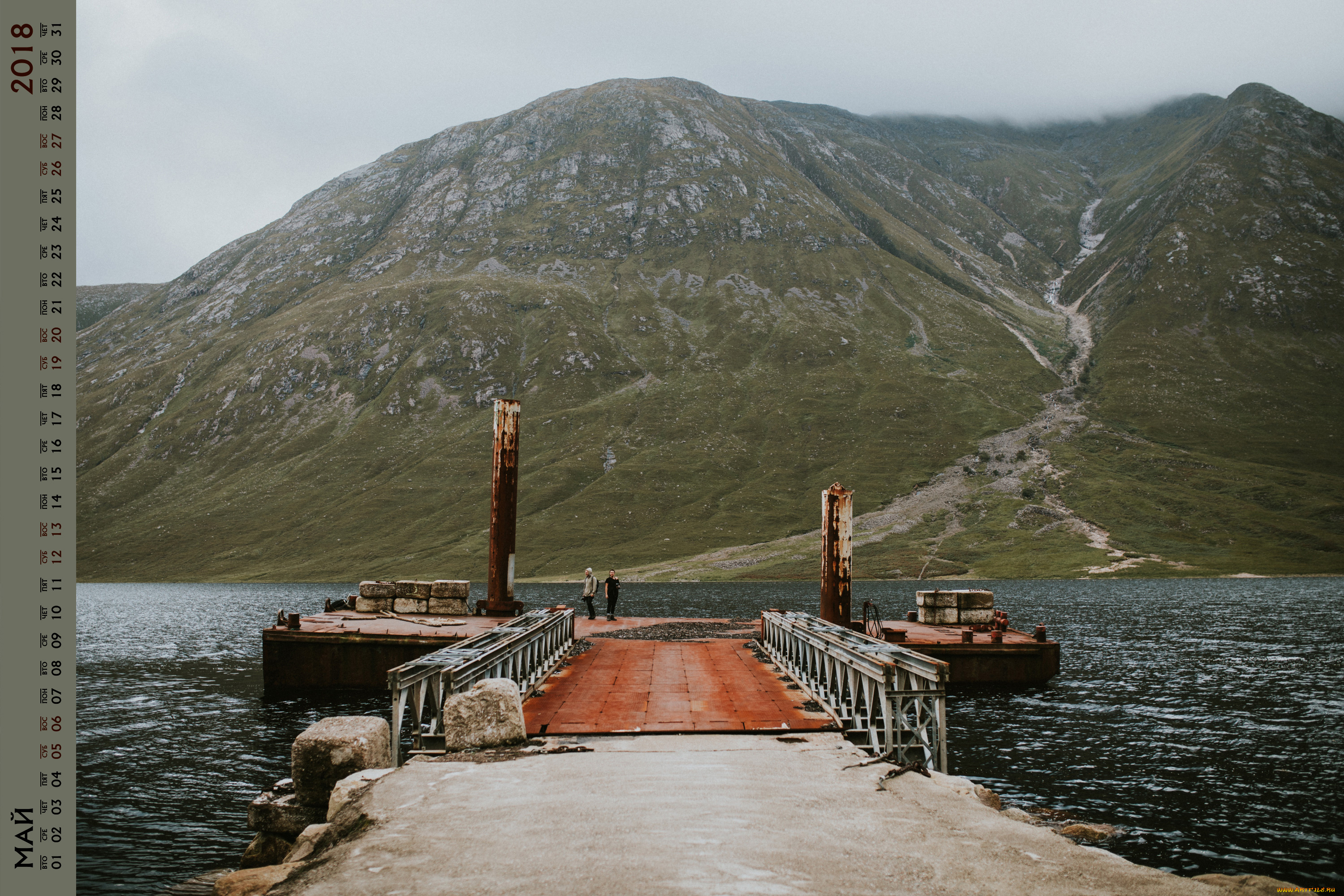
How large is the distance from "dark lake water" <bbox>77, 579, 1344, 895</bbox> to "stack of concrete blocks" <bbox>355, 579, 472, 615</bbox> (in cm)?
550

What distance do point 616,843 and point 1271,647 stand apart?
5100cm

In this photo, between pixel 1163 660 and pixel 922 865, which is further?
pixel 1163 660

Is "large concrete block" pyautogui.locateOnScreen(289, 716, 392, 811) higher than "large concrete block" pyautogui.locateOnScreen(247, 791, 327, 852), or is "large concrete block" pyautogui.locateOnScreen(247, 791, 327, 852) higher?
"large concrete block" pyautogui.locateOnScreen(289, 716, 392, 811)

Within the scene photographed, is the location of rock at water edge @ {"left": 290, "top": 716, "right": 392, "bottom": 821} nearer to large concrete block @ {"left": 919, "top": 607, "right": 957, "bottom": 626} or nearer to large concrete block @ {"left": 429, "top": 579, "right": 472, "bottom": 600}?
large concrete block @ {"left": 429, "top": 579, "right": 472, "bottom": 600}

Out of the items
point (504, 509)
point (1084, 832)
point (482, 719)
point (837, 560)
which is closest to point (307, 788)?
point (482, 719)

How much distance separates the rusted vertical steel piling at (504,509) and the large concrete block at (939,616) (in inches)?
736

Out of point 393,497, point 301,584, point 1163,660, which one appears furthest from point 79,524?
point 1163,660

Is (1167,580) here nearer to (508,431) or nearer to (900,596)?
(900,596)

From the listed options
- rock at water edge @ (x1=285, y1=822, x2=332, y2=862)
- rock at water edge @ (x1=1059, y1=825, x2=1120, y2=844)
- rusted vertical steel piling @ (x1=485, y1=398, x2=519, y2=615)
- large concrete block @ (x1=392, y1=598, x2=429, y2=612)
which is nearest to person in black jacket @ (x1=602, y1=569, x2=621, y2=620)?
large concrete block @ (x1=392, y1=598, x2=429, y2=612)

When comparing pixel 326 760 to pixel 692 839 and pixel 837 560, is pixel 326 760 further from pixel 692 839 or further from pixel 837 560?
pixel 837 560

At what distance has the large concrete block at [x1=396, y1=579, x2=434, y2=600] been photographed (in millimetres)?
34969

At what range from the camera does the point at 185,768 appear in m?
20.7

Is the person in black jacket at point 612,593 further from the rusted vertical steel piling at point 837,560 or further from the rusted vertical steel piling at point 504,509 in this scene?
the rusted vertical steel piling at point 837,560

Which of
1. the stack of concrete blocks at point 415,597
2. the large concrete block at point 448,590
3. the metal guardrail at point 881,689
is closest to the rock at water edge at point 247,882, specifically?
the metal guardrail at point 881,689
